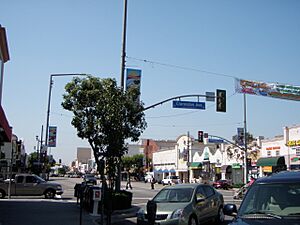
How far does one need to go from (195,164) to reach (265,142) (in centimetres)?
2446

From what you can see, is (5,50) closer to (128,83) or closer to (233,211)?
(128,83)

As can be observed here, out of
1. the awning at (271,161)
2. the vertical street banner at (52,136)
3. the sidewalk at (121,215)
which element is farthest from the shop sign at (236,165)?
the sidewalk at (121,215)

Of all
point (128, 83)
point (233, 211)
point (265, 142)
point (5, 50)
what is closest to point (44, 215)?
point (128, 83)

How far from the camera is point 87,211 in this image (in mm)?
19797

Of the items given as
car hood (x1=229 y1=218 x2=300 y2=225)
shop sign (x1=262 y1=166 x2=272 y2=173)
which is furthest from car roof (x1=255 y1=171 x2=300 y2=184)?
shop sign (x1=262 y1=166 x2=272 y2=173)

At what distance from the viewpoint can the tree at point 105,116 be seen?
46.6ft

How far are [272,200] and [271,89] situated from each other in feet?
109

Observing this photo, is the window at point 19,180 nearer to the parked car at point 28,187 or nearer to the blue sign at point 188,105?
the parked car at point 28,187

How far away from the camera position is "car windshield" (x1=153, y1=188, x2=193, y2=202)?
1269cm

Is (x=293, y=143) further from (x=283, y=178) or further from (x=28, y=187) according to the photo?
(x=283, y=178)

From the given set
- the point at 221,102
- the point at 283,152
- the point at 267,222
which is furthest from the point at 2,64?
the point at 283,152

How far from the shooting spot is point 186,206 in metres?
11.9

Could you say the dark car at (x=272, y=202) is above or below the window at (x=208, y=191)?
above

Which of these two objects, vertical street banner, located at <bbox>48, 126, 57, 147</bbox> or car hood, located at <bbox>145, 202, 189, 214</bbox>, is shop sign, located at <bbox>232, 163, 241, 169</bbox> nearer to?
vertical street banner, located at <bbox>48, 126, 57, 147</bbox>
